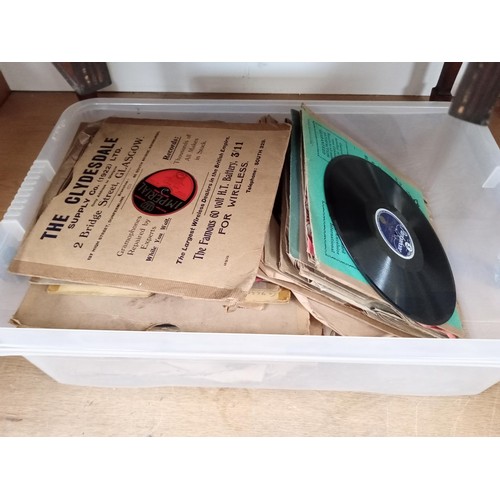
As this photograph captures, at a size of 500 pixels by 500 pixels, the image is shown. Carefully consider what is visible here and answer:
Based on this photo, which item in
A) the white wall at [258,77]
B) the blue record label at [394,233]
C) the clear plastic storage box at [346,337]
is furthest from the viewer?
the white wall at [258,77]

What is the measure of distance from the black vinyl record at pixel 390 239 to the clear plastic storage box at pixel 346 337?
6cm

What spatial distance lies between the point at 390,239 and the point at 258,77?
46 cm

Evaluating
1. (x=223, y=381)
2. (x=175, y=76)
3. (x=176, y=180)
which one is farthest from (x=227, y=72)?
(x=223, y=381)

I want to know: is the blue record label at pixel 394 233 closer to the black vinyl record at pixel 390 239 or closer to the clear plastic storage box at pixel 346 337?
the black vinyl record at pixel 390 239

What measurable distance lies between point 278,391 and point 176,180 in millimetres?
307

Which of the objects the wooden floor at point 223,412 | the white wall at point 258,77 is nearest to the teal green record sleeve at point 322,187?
the wooden floor at point 223,412

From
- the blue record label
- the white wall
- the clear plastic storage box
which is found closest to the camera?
the clear plastic storage box

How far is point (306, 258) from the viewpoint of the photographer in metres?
0.51

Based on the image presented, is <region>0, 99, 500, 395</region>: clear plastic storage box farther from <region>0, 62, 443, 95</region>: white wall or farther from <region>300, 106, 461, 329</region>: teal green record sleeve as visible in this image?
<region>0, 62, 443, 95</region>: white wall

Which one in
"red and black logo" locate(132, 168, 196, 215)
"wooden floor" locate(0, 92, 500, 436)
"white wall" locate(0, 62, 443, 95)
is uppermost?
"white wall" locate(0, 62, 443, 95)

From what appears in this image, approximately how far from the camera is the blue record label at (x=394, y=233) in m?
0.61

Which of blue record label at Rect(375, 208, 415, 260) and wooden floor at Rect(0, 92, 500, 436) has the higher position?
blue record label at Rect(375, 208, 415, 260)

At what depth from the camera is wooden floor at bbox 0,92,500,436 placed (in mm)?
555

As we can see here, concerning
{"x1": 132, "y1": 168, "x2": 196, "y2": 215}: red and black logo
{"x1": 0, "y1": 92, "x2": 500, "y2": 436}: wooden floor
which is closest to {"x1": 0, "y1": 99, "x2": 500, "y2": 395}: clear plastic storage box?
{"x1": 0, "y1": 92, "x2": 500, "y2": 436}: wooden floor
